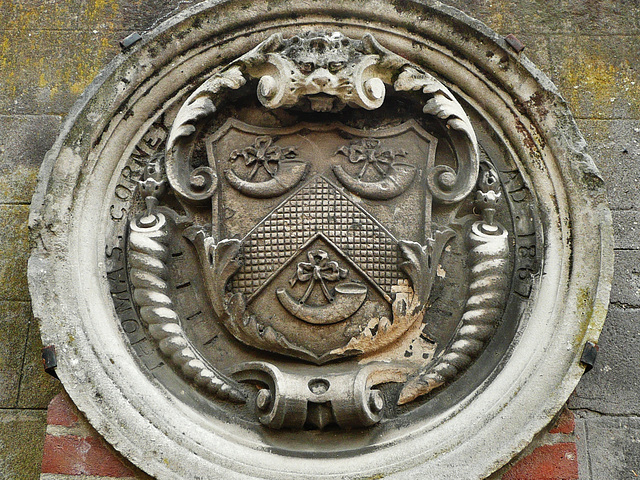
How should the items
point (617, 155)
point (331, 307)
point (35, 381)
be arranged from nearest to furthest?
point (331, 307)
point (35, 381)
point (617, 155)

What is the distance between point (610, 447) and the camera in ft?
12.1

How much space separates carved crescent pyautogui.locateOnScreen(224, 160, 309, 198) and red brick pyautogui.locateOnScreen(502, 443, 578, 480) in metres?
1.55

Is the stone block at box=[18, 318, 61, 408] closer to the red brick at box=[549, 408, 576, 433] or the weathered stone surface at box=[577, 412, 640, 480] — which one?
the red brick at box=[549, 408, 576, 433]

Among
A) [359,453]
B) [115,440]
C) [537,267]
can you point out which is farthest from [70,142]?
[537,267]

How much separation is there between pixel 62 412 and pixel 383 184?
169cm

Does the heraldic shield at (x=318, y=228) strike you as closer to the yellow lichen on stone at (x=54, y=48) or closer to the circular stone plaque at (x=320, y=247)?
the circular stone plaque at (x=320, y=247)

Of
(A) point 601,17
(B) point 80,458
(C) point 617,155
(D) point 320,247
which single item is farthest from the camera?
(A) point 601,17

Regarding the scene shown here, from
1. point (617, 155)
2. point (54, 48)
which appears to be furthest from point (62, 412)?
point (617, 155)

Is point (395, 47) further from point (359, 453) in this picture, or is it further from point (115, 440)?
point (115, 440)

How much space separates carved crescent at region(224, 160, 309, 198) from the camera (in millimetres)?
3859

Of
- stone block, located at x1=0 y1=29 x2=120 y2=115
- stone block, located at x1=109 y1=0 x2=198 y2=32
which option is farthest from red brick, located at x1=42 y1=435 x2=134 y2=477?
stone block, located at x1=109 y1=0 x2=198 y2=32

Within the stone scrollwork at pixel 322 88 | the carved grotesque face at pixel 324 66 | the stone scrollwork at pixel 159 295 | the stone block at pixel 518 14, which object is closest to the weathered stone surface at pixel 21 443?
the stone scrollwork at pixel 159 295

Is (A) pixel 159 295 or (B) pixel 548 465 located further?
(A) pixel 159 295

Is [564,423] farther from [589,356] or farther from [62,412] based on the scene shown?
[62,412]
